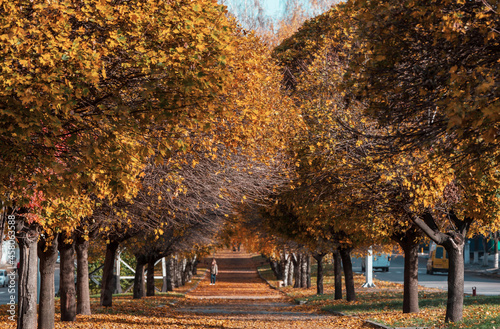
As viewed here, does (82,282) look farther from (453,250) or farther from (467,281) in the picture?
(467,281)

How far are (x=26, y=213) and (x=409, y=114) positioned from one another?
7.67 meters

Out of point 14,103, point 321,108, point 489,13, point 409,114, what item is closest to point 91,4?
point 14,103

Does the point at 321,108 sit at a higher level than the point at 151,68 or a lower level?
higher

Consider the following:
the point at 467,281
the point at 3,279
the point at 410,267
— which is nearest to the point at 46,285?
the point at 410,267

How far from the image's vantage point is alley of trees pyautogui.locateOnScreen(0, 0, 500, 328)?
7555 mm

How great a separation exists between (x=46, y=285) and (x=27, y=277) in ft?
8.07

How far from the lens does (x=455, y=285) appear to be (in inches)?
627

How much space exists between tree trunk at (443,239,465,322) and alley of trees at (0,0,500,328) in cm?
4

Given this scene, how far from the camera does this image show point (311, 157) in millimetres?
17031

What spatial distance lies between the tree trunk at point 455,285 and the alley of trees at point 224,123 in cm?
4

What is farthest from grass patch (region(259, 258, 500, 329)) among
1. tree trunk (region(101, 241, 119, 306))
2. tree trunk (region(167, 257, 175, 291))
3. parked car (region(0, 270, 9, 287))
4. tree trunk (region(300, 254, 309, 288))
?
parked car (region(0, 270, 9, 287))

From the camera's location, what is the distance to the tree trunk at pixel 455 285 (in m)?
15.6

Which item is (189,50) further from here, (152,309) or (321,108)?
(152,309)

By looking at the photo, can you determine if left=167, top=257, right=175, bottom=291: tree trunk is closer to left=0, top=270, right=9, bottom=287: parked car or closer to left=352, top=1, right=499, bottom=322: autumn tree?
left=0, top=270, right=9, bottom=287: parked car
